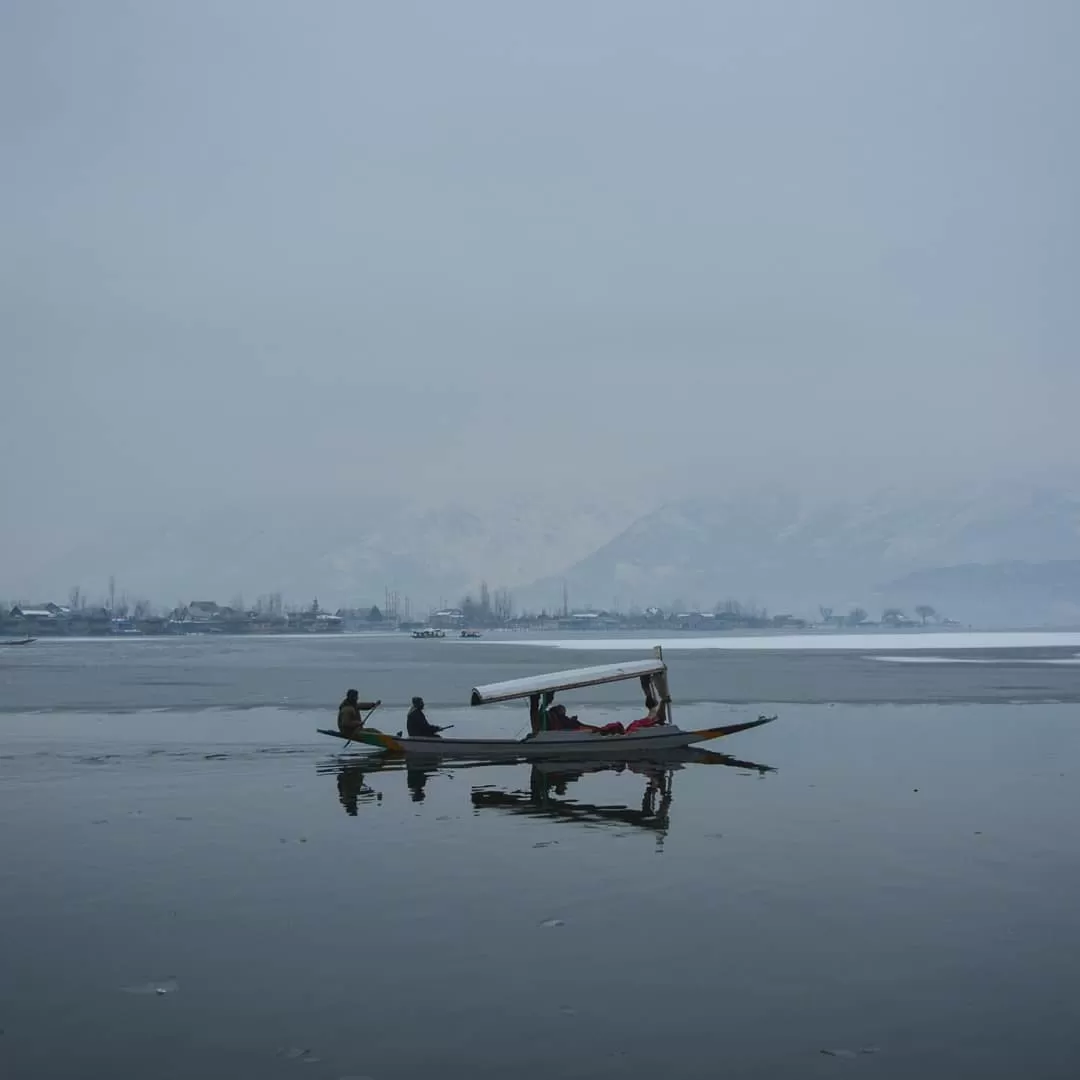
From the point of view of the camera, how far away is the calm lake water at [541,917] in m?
14.9

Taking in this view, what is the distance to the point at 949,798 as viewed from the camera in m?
33.5

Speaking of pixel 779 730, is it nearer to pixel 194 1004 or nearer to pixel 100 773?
pixel 100 773

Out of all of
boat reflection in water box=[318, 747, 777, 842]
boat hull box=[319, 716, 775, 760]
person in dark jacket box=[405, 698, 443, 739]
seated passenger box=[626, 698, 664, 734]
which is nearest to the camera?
boat reflection in water box=[318, 747, 777, 842]

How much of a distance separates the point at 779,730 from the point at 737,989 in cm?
3810

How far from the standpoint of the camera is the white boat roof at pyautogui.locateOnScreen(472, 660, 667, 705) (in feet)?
147

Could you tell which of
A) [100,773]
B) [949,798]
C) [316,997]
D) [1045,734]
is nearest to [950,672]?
[1045,734]

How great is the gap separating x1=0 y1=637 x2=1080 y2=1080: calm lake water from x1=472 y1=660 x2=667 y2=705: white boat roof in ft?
10.4

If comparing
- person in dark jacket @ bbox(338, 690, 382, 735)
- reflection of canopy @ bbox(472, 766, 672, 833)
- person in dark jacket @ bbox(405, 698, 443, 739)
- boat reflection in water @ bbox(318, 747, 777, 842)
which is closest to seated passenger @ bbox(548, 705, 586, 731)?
boat reflection in water @ bbox(318, 747, 777, 842)

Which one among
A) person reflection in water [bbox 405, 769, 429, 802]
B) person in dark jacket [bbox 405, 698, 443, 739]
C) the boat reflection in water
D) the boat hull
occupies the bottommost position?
person reflection in water [bbox 405, 769, 429, 802]

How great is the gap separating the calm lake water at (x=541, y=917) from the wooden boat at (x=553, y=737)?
2002 mm

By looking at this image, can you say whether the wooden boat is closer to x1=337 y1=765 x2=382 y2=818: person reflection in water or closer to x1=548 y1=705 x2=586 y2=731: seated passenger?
x1=548 y1=705 x2=586 y2=731: seated passenger

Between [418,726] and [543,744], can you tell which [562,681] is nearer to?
[543,744]

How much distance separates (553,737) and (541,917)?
24.1 meters

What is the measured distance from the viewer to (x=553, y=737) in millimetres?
45062
